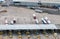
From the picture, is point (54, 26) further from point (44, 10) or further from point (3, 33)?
point (44, 10)

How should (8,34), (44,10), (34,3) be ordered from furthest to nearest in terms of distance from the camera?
(34,3) < (44,10) < (8,34)

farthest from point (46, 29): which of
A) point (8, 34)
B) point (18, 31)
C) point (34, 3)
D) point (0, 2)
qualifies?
point (0, 2)

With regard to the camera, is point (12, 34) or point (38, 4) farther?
point (38, 4)

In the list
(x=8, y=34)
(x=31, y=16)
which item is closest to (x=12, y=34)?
(x=8, y=34)

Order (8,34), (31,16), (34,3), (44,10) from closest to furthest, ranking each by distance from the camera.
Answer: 1. (8,34)
2. (31,16)
3. (44,10)
4. (34,3)

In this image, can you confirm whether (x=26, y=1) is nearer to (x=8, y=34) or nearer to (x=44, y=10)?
(x=44, y=10)

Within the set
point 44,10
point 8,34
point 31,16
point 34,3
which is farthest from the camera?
point 34,3

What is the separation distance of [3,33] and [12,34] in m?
0.26

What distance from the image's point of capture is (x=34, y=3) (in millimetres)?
7750

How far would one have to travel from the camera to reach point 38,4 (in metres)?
7.82

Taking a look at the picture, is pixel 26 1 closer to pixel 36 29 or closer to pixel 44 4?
pixel 44 4

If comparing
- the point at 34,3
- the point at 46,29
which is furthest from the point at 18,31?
the point at 34,3

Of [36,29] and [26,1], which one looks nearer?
[36,29]

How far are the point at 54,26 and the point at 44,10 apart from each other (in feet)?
8.06
